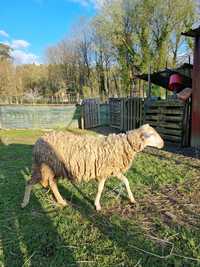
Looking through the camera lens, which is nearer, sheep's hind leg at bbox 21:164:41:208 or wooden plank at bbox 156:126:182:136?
sheep's hind leg at bbox 21:164:41:208

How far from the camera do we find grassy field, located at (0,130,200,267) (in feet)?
8.66

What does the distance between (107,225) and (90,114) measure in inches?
484

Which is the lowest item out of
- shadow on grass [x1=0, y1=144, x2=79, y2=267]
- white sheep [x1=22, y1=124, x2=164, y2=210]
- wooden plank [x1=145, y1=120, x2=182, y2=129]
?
shadow on grass [x1=0, y1=144, x2=79, y2=267]

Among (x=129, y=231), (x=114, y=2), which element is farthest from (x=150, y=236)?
(x=114, y=2)

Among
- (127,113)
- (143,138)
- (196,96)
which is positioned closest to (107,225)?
(143,138)

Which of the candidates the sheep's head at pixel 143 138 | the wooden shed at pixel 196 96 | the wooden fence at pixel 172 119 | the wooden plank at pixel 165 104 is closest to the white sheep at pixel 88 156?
the sheep's head at pixel 143 138

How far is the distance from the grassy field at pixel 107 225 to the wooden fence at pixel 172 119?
3.44m

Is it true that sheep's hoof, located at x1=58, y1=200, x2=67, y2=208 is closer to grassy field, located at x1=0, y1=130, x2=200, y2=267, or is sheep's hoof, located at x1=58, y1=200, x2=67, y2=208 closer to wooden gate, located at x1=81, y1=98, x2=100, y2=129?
grassy field, located at x1=0, y1=130, x2=200, y2=267

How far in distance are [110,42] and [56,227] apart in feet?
91.0

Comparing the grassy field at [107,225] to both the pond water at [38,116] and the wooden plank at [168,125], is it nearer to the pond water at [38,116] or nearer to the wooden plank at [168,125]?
the wooden plank at [168,125]

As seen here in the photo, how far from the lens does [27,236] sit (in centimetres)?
307

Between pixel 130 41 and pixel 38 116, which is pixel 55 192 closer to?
pixel 38 116

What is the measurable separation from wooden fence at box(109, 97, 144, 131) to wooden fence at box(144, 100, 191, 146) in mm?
818

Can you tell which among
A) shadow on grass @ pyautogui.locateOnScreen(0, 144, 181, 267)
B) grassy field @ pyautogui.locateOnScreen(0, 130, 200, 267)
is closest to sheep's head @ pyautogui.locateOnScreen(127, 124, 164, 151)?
grassy field @ pyautogui.locateOnScreen(0, 130, 200, 267)
